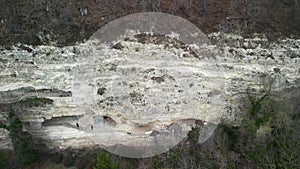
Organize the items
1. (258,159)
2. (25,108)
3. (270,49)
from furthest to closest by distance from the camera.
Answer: (25,108) → (270,49) → (258,159)

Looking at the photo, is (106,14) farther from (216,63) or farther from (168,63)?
(216,63)

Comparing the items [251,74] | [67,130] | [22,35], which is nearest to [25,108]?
[67,130]

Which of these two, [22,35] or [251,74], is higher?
[22,35]

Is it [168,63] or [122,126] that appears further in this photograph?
[122,126]

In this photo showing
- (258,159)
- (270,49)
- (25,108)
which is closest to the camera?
(258,159)

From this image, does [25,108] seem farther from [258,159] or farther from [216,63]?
[258,159]

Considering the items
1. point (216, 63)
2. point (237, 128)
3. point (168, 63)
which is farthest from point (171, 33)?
point (237, 128)

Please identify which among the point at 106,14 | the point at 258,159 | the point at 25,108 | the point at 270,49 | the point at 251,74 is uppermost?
the point at 106,14
